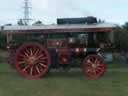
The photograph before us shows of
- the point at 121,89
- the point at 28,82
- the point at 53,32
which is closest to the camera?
the point at 121,89

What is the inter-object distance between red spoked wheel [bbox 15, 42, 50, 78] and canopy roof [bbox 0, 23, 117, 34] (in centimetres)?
52

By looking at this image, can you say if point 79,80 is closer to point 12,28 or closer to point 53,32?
point 53,32

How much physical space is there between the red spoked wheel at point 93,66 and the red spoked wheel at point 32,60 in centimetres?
Result: 136

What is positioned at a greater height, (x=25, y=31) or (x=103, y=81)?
(x=25, y=31)

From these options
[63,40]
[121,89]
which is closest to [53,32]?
[63,40]

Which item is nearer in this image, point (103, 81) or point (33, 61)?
point (103, 81)

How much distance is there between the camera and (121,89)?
13.2 meters

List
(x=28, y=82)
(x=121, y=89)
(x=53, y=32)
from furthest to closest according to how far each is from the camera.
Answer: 1. (x=53, y=32)
2. (x=28, y=82)
3. (x=121, y=89)

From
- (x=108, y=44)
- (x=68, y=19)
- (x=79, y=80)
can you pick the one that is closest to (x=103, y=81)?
(x=79, y=80)

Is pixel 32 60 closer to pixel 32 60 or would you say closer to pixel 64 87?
pixel 32 60

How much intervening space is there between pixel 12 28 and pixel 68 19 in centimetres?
205

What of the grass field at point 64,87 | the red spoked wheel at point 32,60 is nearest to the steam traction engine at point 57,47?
the red spoked wheel at point 32,60

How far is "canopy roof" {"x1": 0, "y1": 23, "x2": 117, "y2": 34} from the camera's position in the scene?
1678 centimetres

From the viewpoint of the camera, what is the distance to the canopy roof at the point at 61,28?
16.8m
